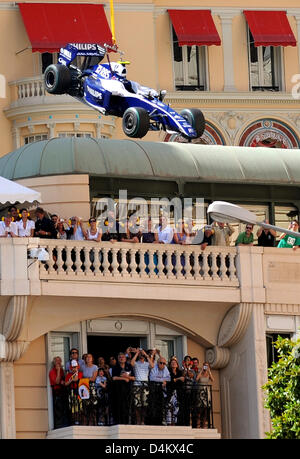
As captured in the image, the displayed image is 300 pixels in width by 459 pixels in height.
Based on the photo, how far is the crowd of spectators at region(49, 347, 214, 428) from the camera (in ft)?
192

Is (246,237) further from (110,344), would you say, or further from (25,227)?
(25,227)

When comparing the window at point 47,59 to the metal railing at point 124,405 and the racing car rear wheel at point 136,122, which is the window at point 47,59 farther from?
the metal railing at point 124,405

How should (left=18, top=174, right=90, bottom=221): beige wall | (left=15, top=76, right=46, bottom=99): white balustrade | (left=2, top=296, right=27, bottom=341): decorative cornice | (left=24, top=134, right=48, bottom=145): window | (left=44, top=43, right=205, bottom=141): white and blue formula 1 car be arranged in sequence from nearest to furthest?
(left=2, top=296, right=27, bottom=341): decorative cornice
(left=18, top=174, right=90, bottom=221): beige wall
(left=44, top=43, right=205, bottom=141): white and blue formula 1 car
(left=24, top=134, right=48, bottom=145): window
(left=15, top=76, right=46, bottom=99): white balustrade

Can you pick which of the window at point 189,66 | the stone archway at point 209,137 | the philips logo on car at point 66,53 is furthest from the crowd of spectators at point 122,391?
the window at point 189,66

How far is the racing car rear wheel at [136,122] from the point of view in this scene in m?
63.3

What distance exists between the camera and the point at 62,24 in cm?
8119

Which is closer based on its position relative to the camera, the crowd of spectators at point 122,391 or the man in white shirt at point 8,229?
the crowd of spectators at point 122,391

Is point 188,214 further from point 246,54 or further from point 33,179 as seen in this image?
point 246,54

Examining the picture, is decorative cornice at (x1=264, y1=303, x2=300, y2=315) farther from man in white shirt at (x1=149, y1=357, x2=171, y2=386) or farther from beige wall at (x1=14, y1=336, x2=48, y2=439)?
beige wall at (x1=14, y1=336, x2=48, y2=439)

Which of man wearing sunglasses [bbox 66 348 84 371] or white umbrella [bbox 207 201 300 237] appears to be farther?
man wearing sunglasses [bbox 66 348 84 371]

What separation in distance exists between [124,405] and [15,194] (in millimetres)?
5824

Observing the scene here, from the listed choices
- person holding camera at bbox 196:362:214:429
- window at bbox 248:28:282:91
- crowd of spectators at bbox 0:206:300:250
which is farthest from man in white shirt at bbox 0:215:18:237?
window at bbox 248:28:282:91

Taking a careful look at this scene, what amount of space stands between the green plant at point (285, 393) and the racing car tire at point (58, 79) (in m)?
13.7

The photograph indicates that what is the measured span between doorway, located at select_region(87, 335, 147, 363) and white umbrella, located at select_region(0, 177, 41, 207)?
12.5ft
